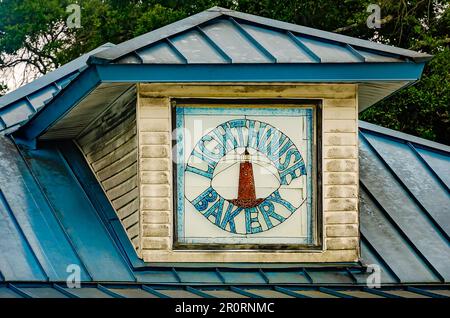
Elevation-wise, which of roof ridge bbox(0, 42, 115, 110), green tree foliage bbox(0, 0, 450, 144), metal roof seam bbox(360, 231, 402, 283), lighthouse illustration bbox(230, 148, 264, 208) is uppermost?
green tree foliage bbox(0, 0, 450, 144)

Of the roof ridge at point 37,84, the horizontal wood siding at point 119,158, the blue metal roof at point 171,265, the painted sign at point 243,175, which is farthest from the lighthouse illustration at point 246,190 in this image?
the roof ridge at point 37,84

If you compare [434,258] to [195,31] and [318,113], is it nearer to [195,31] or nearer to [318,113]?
[318,113]

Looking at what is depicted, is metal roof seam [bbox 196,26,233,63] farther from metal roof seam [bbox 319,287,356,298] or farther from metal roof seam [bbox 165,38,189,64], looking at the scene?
metal roof seam [bbox 319,287,356,298]

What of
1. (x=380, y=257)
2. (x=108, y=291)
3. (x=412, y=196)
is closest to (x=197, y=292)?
(x=108, y=291)

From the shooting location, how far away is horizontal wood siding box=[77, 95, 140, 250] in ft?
33.9

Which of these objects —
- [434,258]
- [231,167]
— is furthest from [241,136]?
[434,258]

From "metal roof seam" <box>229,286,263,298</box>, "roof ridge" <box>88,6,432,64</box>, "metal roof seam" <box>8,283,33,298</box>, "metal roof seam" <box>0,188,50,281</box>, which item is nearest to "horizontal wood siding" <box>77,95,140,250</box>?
"roof ridge" <box>88,6,432,64</box>

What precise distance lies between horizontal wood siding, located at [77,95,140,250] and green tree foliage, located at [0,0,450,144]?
1300 centimetres

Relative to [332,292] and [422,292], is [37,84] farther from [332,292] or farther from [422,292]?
[422,292]

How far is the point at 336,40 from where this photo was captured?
1019cm

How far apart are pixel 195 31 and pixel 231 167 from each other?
136cm

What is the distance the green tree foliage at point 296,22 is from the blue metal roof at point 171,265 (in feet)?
39.8

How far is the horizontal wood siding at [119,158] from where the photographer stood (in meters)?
10.3
